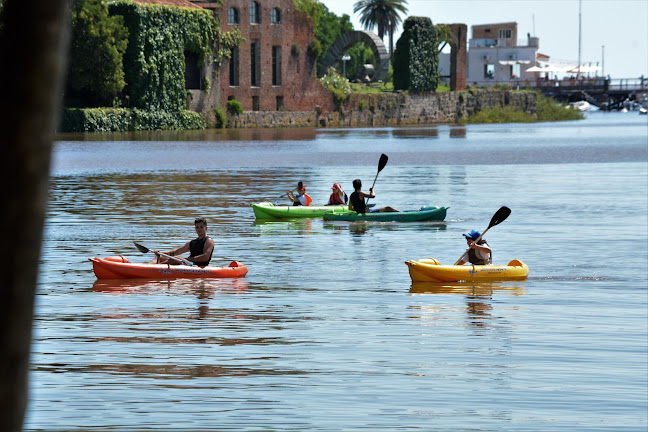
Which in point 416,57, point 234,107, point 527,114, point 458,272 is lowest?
point 458,272

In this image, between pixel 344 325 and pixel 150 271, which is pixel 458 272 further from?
pixel 150 271

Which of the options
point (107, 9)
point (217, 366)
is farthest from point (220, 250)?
point (107, 9)

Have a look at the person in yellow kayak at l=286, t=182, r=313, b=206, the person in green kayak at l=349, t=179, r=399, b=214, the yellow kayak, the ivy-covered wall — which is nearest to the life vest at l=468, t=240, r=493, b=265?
the yellow kayak

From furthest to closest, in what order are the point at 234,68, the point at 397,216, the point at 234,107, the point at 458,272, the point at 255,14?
1. the point at 255,14
2. the point at 234,68
3. the point at 234,107
4. the point at 397,216
5. the point at 458,272

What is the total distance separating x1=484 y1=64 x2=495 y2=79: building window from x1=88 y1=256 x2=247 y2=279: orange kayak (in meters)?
129

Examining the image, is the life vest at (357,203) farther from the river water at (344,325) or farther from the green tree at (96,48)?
the green tree at (96,48)

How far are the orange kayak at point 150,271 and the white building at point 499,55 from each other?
12280 centimetres

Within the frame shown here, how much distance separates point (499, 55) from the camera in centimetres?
14288

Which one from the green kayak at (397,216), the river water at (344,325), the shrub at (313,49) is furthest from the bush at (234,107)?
the green kayak at (397,216)

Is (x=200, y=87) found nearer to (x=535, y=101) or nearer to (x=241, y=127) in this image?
(x=241, y=127)

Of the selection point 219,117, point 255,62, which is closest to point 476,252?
point 219,117

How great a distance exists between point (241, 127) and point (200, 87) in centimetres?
600

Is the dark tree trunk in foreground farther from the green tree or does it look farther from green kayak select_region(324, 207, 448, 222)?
the green tree

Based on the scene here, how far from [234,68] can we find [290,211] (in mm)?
51262
